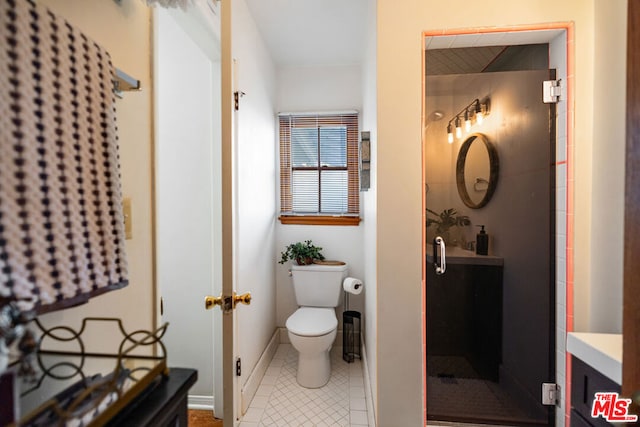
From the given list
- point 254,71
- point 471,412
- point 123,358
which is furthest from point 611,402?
point 254,71

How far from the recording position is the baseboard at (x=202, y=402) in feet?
4.10

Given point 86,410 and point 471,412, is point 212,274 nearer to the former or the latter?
point 86,410

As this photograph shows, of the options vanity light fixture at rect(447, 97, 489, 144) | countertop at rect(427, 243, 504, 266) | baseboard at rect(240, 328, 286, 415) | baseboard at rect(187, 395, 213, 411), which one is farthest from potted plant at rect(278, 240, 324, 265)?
vanity light fixture at rect(447, 97, 489, 144)

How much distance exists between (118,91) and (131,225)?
0.36 meters

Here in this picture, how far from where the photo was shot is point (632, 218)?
0.81m

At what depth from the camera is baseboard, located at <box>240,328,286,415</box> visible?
171cm

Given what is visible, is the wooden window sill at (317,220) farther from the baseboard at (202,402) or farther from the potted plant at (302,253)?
the baseboard at (202,402)

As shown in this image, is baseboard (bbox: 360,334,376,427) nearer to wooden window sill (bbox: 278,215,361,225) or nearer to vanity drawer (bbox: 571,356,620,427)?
vanity drawer (bbox: 571,356,620,427)

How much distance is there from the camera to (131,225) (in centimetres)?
78

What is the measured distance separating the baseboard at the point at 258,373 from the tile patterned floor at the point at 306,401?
4cm

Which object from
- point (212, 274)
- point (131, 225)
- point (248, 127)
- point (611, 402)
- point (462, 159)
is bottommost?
point (611, 402)

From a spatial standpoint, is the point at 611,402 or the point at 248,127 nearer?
the point at 611,402

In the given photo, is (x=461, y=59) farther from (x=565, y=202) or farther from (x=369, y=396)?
(x=369, y=396)

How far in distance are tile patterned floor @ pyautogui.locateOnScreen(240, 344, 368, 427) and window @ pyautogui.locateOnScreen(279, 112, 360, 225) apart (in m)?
1.27
